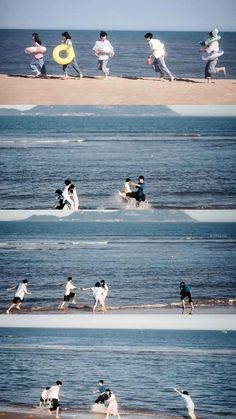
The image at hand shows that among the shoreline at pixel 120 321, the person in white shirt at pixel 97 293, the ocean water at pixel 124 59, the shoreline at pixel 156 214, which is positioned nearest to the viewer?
the shoreline at pixel 120 321

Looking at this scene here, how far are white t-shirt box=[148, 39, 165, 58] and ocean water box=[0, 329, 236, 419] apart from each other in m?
2.26

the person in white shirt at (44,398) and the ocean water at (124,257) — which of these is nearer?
the person in white shirt at (44,398)

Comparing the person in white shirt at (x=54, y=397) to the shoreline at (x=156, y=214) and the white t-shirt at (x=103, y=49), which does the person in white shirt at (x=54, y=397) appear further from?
the white t-shirt at (x=103, y=49)

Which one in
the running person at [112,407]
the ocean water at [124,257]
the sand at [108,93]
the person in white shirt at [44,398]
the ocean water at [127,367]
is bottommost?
the running person at [112,407]

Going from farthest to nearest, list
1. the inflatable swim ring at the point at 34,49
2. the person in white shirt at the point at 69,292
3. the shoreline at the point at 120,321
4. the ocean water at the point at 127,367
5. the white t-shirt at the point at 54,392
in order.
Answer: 1. the person in white shirt at the point at 69,292
2. the inflatable swim ring at the point at 34,49
3. the shoreline at the point at 120,321
4. the ocean water at the point at 127,367
5. the white t-shirt at the point at 54,392

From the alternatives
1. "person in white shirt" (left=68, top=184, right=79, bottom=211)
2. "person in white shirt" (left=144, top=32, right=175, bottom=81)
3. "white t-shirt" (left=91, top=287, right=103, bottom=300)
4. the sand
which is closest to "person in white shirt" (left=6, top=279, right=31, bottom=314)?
"white t-shirt" (left=91, top=287, right=103, bottom=300)

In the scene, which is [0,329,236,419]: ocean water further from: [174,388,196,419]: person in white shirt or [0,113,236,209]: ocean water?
[0,113,236,209]: ocean water

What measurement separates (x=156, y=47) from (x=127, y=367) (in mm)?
2575

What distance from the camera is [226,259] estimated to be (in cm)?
1089

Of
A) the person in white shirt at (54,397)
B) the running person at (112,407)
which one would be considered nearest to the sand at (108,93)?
the person in white shirt at (54,397)

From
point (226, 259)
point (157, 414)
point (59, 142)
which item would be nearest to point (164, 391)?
point (157, 414)

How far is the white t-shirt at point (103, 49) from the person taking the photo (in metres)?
9.55

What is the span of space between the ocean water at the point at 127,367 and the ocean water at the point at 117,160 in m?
1.81

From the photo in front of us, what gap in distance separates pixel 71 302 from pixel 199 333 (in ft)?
3.87
